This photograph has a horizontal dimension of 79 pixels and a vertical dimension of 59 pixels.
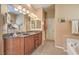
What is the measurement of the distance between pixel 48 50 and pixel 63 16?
680 mm

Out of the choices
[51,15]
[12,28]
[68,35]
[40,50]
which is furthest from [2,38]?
[68,35]

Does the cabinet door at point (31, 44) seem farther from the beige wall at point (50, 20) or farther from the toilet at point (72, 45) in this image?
the toilet at point (72, 45)

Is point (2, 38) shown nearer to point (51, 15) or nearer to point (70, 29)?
point (51, 15)

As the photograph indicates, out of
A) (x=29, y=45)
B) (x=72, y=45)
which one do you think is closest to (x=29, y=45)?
(x=29, y=45)

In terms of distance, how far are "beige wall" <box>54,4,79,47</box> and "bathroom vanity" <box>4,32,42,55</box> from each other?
0.35 meters

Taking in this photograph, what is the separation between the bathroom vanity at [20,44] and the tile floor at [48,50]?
0.11m

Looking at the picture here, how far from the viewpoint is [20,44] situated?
267 centimetres

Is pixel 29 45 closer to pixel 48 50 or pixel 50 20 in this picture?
pixel 48 50

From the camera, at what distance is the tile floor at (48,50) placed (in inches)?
105

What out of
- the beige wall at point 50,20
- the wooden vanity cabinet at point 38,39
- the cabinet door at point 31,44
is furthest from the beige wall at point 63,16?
the cabinet door at point 31,44

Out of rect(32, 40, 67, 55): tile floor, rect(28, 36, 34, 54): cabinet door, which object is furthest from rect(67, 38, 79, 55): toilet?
rect(28, 36, 34, 54): cabinet door
